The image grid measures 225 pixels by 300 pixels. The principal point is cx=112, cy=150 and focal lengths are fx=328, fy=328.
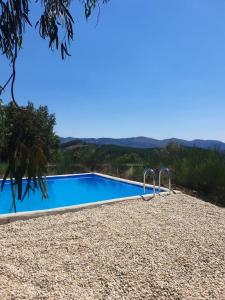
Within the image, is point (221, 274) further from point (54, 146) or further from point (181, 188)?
point (54, 146)

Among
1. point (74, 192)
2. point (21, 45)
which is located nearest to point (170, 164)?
point (74, 192)

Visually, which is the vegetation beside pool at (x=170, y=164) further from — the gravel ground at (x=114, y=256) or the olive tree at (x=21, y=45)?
the olive tree at (x=21, y=45)

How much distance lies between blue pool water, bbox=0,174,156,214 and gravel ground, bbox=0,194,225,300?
272 centimetres

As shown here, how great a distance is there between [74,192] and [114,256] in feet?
18.7

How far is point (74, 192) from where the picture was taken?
355 inches

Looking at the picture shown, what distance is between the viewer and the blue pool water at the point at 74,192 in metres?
7.59

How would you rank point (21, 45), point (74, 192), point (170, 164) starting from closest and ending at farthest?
point (21, 45)
point (74, 192)
point (170, 164)

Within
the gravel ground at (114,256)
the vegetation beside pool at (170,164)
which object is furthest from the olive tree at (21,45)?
the vegetation beside pool at (170,164)

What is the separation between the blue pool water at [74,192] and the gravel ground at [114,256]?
2717 mm

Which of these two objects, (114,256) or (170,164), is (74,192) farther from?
(114,256)

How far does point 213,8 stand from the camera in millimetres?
5129

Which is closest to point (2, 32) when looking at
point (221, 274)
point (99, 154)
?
point (221, 274)

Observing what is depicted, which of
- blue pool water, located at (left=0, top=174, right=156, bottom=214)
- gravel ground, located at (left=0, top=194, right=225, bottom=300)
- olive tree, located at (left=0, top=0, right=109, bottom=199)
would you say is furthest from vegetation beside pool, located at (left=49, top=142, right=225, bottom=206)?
olive tree, located at (left=0, top=0, right=109, bottom=199)

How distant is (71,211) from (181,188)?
11.5 feet
